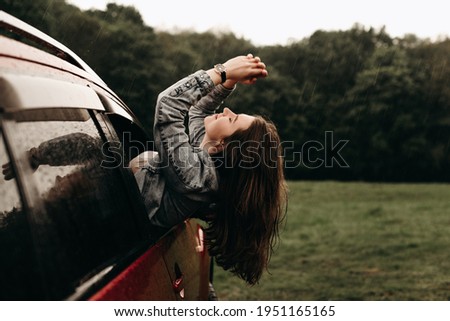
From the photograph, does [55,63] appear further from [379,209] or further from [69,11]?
[69,11]

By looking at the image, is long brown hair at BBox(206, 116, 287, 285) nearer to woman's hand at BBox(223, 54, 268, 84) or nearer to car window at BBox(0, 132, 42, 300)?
woman's hand at BBox(223, 54, 268, 84)

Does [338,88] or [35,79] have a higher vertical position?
[35,79]

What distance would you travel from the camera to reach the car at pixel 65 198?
4.74 feet

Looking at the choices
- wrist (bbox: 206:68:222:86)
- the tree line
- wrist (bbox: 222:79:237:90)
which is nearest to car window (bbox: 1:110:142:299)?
wrist (bbox: 206:68:222:86)

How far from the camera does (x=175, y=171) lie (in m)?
2.51

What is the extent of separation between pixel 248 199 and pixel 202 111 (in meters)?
0.76

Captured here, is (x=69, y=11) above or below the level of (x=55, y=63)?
above

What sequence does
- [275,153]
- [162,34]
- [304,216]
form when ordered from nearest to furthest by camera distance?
[275,153]
[304,216]
[162,34]

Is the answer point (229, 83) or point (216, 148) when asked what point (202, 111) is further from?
point (216, 148)

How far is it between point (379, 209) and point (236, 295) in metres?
7.91

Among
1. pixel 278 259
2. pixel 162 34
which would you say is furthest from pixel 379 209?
pixel 162 34

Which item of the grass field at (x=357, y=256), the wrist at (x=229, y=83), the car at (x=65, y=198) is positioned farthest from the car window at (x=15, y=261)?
the grass field at (x=357, y=256)

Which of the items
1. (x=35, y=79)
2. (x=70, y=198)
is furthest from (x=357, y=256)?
(x=35, y=79)

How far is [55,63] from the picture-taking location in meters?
1.98
